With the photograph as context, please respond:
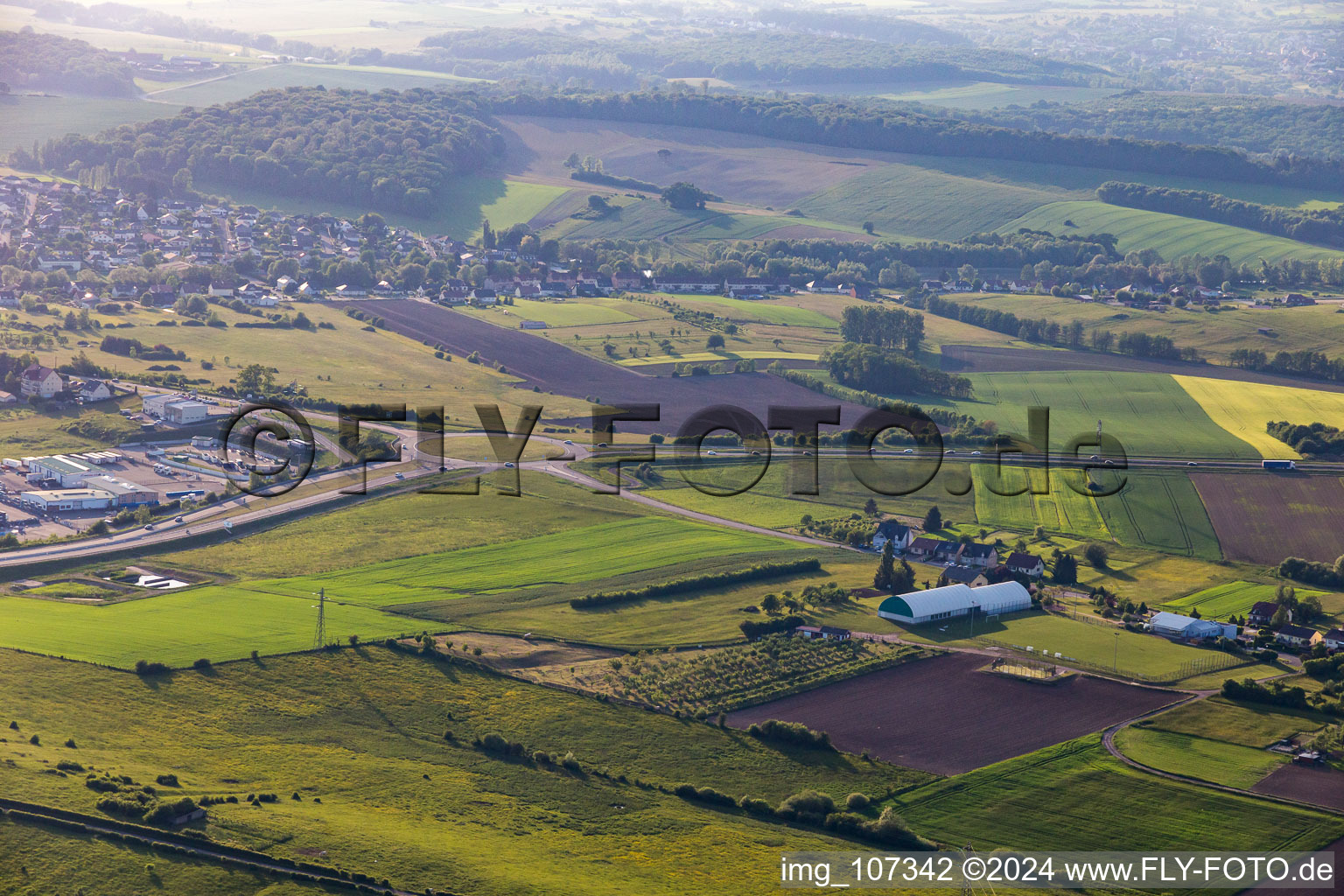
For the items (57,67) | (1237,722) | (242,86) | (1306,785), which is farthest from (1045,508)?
(57,67)

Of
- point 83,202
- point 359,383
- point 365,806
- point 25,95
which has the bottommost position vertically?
point 365,806

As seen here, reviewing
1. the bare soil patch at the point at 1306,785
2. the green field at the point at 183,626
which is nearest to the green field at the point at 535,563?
the green field at the point at 183,626

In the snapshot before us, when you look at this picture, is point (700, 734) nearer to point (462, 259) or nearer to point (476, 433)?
point (476, 433)

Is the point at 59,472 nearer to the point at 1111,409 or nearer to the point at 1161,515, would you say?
the point at 1161,515

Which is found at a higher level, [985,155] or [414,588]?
[985,155]

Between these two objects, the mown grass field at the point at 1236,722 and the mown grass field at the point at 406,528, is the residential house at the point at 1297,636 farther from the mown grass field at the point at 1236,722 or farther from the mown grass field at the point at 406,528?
the mown grass field at the point at 406,528

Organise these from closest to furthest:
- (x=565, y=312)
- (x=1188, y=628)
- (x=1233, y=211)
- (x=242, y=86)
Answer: (x=1188, y=628)
(x=565, y=312)
(x=1233, y=211)
(x=242, y=86)

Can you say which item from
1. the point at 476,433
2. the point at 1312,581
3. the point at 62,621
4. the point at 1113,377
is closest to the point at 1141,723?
the point at 1312,581
